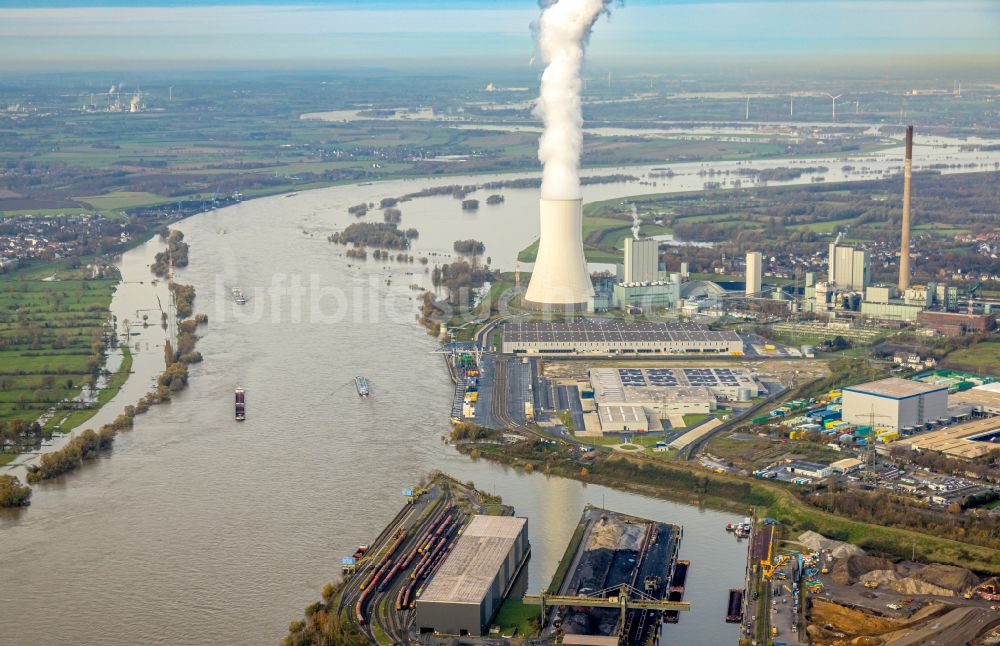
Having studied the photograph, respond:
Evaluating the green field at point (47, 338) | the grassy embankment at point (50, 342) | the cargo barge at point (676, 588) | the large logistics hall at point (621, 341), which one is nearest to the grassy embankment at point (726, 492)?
the cargo barge at point (676, 588)

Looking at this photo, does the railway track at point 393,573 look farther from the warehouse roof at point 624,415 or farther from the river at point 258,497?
the warehouse roof at point 624,415

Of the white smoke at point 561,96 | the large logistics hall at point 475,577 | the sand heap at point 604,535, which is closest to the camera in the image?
the large logistics hall at point 475,577

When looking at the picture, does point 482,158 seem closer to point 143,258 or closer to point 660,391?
point 143,258

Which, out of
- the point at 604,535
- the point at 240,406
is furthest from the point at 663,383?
the point at 604,535

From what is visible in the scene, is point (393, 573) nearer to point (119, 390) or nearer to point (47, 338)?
point (119, 390)

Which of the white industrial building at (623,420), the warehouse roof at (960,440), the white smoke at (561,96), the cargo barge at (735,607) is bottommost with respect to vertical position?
the cargo barge at (735,607)

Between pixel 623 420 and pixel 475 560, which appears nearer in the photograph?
pixel 475 560
